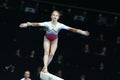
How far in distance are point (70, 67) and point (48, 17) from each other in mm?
1798

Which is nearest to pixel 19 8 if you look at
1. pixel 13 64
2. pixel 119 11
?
pixel 13 64

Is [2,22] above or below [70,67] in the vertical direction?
above

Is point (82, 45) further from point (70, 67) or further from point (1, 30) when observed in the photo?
point (1, 30)

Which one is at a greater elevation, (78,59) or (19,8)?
(19,8)

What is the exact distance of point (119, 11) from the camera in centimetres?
1788

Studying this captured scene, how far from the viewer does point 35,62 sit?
17.2 m

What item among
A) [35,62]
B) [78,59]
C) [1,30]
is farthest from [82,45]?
[1,30]

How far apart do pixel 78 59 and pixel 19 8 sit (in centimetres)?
254

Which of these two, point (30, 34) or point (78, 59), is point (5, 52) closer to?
point (30, 34)

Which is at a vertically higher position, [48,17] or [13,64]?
[48,17]

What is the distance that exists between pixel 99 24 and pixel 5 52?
3.17m

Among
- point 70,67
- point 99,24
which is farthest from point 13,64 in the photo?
point 99,24

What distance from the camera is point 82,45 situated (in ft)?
57.2

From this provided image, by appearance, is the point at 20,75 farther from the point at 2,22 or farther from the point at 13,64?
the point at 2,22
